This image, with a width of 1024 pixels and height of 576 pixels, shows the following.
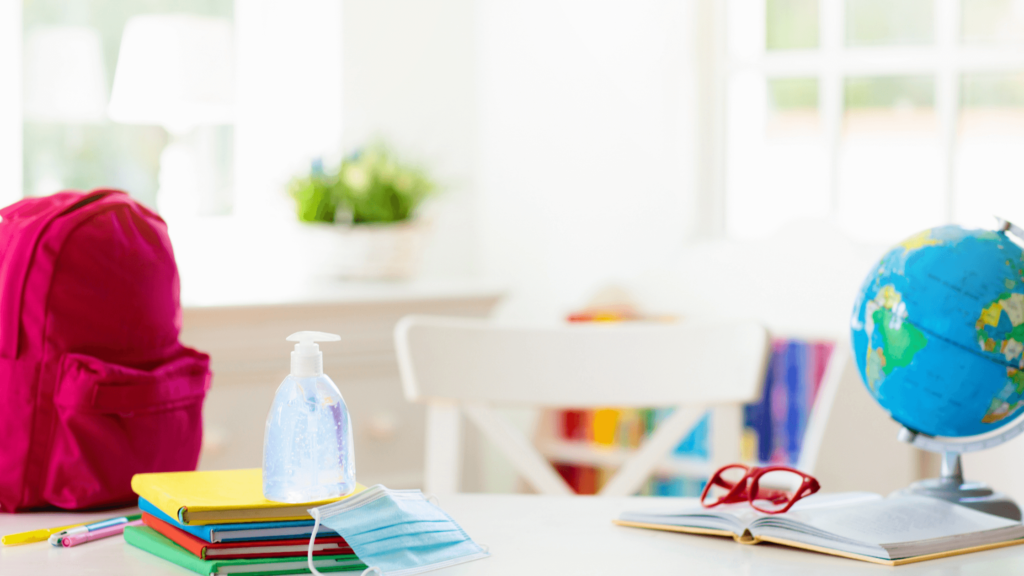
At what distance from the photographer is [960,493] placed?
101 centimetres

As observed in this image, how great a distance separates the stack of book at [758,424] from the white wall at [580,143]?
431 mm

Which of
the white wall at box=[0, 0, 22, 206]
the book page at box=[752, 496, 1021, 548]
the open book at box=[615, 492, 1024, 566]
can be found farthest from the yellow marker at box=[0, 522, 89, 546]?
the white wall at box=[0, 0, 22, 206]

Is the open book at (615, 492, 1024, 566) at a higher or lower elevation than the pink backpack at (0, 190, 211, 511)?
lower

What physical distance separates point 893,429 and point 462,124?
1613 mm

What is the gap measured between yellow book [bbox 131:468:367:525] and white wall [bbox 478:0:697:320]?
71.8 inches

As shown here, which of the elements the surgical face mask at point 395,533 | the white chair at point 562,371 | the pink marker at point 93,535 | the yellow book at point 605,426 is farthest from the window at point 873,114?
the pink marker at point 93,535

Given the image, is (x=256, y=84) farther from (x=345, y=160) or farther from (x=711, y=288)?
(x=711, y=288)

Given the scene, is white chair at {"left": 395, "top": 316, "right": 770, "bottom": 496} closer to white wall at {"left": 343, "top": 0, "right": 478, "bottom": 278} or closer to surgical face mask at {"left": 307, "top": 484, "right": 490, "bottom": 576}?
surgical face mask at {"left": 307, "top": 484, "right": 490, "bottom": 576}

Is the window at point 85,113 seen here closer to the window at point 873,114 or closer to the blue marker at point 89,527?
the window at point 873,114

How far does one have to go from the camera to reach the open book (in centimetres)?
85

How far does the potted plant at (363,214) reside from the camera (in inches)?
95.1

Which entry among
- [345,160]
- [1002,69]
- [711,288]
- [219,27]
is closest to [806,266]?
[711,288]

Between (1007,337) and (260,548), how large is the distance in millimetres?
677

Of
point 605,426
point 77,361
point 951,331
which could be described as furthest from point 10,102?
point 951,331
